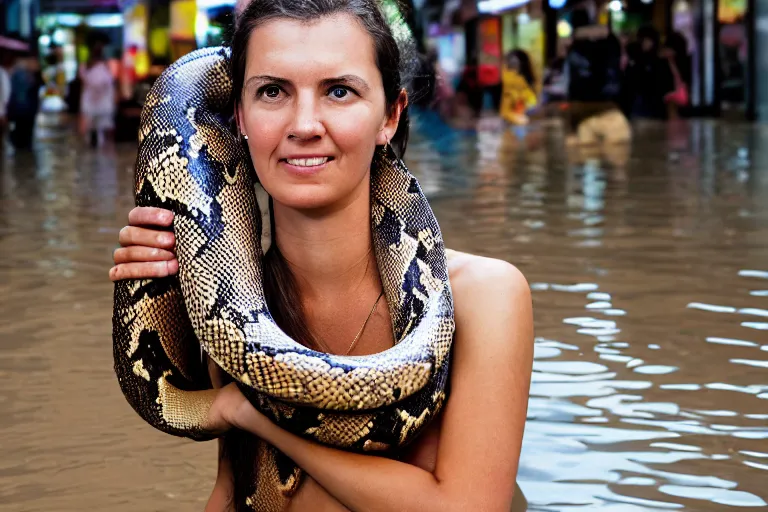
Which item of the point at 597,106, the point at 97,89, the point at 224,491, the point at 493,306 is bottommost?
the point at 224,491

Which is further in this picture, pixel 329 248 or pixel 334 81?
pixel 329 248

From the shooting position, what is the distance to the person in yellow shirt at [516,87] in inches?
1107

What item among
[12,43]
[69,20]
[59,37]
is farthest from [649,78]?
[69,20]

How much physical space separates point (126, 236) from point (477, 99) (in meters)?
31.1

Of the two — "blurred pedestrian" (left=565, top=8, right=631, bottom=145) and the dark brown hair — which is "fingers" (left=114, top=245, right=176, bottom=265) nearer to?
the dark brown hair

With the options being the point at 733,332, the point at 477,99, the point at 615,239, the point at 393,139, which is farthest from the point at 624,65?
the point at 393,139

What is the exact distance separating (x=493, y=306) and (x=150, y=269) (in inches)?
37.3

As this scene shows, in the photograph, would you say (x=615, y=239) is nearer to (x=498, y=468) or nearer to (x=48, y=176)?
(x=498, y=468)

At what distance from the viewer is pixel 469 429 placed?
305 centimetres

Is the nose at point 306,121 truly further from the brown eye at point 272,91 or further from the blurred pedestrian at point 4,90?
the blurred pedestrian at point 4,90

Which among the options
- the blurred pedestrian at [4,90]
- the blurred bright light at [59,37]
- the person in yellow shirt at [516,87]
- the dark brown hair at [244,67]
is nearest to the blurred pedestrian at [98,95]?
the blurred pedestrian at [4,90]

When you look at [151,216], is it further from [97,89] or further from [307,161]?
[97,89]

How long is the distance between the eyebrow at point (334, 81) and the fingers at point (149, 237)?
0.54 metres

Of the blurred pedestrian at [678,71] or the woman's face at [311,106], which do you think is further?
the blurred pedestrian at [678,71]
